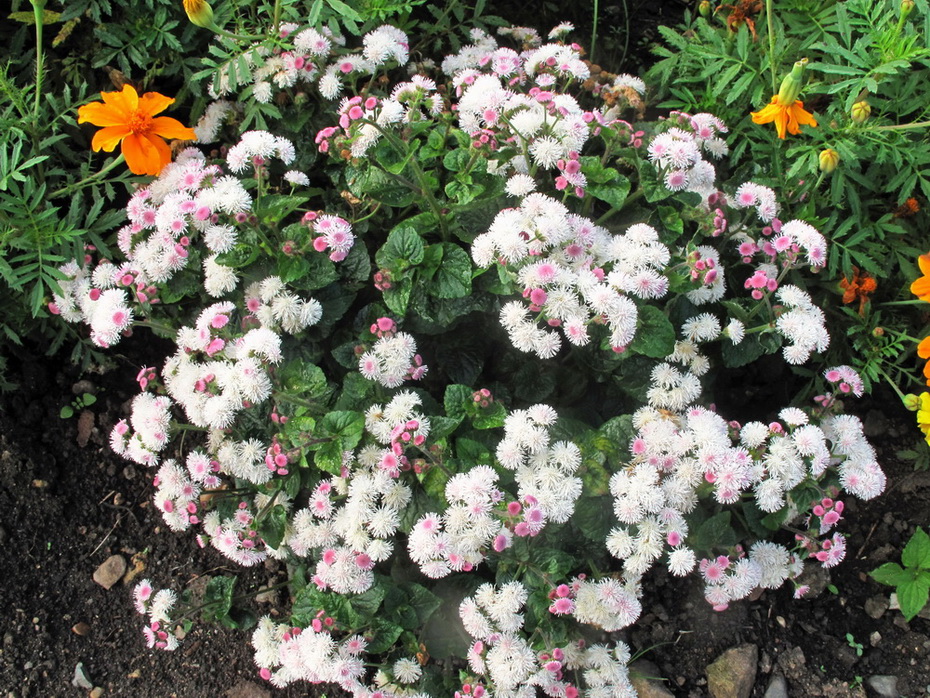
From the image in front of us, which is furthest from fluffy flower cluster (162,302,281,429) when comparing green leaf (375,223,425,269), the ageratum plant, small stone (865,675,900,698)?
small stone (865,675,900,698)

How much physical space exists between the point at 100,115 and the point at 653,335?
157 centimetres

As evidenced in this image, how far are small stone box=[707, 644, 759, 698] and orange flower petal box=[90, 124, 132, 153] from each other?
2227mm

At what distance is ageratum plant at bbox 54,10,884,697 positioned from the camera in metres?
1.84

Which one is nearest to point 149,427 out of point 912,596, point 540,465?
point 540,465

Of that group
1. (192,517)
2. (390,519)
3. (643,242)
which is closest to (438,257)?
(643,242)

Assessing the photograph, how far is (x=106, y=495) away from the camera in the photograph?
8.61 ft

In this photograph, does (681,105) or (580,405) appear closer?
(580,405)

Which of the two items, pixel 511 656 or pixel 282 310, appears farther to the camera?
pixel 282 310

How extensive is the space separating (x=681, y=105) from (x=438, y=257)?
1144 millimetres

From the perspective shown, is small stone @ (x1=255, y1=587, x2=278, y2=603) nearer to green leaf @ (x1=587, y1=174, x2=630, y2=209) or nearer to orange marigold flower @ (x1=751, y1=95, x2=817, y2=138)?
green leaf @ (x1=587, y1=174, x2=630, y2=209)

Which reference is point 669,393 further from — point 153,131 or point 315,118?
point 153,131

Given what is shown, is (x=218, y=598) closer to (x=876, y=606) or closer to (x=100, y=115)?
(x=100, y=115)

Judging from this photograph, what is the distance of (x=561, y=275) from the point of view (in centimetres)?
184

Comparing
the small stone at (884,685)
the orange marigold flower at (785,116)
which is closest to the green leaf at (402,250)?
the orange marigold flower at (785,116)
